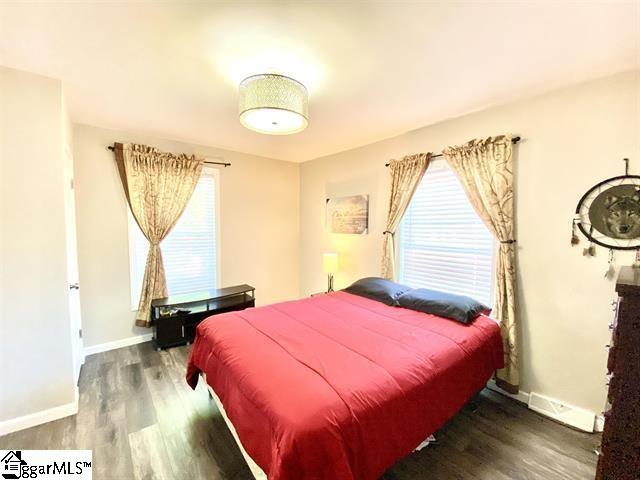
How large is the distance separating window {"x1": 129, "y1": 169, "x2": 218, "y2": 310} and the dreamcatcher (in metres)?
3.89

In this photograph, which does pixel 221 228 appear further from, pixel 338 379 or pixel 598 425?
pixel 598 425

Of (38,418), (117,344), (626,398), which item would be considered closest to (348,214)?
(626,398)

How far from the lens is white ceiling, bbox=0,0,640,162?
1.34m

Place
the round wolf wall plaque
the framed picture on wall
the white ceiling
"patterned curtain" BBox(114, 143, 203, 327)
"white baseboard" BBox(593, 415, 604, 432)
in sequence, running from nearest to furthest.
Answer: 1. the white ceiling
2. the round wolf wall plaque
3. "white baseboard" BBox(593, 415, 604, 432)
4. "patterned curtain" BBox(114, 143, 203, 327)
5. the framed picture on wall

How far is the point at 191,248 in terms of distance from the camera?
3693mm

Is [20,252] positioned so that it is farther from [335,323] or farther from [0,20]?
[335,323]

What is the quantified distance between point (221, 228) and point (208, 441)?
105 inches

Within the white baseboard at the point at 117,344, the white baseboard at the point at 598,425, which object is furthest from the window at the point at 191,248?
the white baseboard at the point at 598,425

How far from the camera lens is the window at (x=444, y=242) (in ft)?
8.57

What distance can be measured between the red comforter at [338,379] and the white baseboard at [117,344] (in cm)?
165

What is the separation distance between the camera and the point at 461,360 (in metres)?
1.83

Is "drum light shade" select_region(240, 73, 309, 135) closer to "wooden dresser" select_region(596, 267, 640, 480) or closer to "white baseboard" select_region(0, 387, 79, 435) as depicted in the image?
"wooden dresser" select_region(596, 267, 640, 480)

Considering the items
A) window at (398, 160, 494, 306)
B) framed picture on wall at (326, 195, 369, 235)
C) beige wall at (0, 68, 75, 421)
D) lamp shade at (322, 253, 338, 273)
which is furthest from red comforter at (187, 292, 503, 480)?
framed picture on wall at (326, 195, 369, 235)

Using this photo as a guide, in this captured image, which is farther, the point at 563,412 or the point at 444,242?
the point at 444,242
